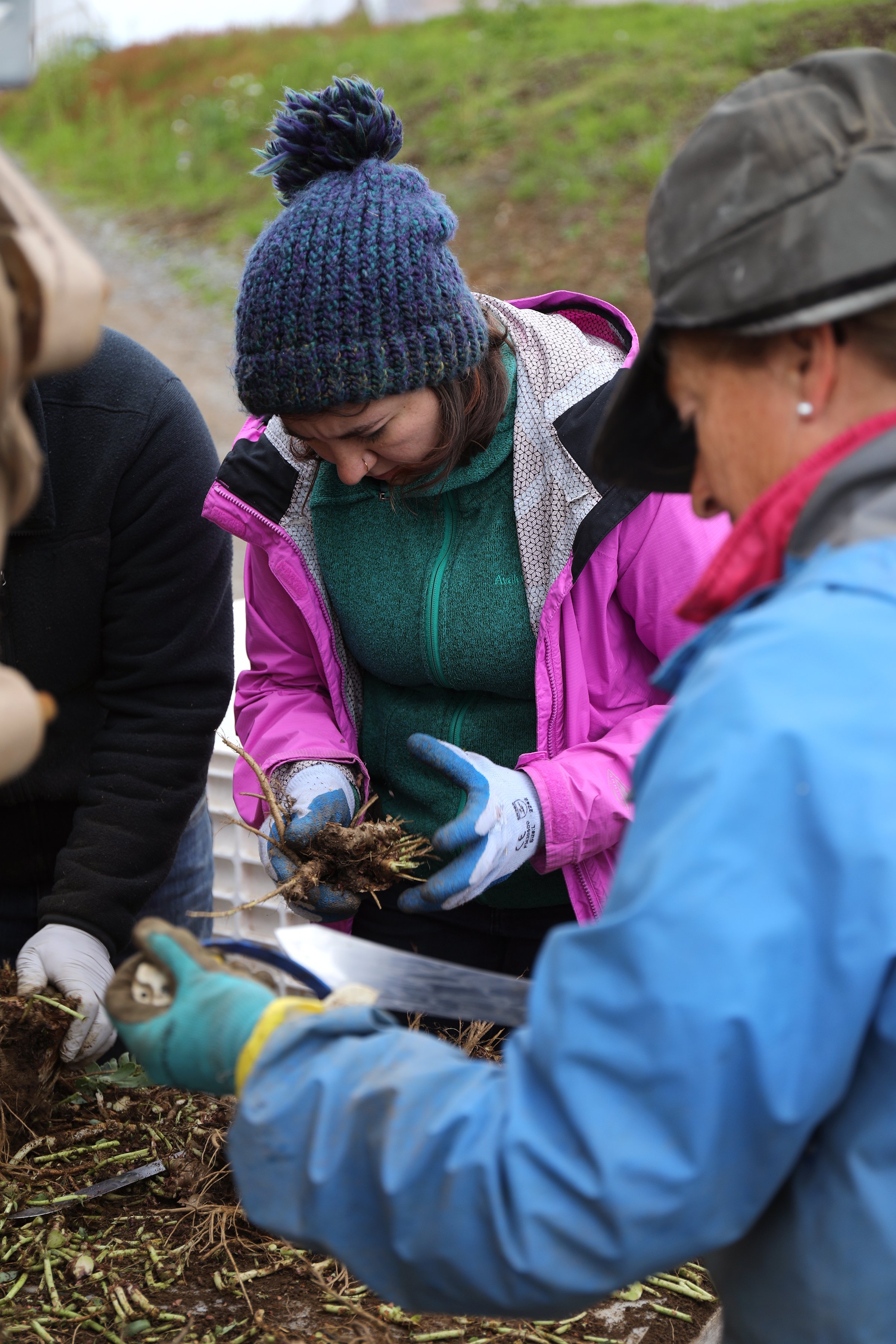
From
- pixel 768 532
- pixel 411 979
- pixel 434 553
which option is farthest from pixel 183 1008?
pixel 434 553

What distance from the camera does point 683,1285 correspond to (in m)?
1.61

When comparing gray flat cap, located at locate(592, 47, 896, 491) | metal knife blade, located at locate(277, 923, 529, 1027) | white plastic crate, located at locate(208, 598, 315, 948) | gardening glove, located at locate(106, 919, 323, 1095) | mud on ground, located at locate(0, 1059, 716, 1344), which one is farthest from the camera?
white plastic crate, located at locate(208, 598, 315, 948)

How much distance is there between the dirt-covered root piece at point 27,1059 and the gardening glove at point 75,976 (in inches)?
1.2

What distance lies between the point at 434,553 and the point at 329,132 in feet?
2.06

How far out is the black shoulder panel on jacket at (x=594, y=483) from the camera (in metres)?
1.75

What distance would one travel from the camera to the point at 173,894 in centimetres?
232

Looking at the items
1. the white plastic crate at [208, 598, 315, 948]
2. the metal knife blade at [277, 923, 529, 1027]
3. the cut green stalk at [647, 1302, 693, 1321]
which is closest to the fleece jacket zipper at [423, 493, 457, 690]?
the metal knife blade at [277, 923, 529, 1027]

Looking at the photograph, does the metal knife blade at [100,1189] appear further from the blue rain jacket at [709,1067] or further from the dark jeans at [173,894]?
the blue rain jacket at [709,1067]

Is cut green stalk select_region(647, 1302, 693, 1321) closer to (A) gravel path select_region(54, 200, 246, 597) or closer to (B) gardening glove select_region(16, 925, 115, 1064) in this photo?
(B) gardening glove select_region(16, 925, 115, 1064)

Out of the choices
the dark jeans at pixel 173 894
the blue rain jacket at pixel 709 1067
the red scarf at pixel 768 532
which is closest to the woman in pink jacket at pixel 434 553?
the dark jeans at pixel 173 894

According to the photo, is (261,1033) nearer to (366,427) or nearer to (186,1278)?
(186,1278)

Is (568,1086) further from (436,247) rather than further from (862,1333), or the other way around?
(436,247)

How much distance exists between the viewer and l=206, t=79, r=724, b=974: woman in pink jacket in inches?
65.4

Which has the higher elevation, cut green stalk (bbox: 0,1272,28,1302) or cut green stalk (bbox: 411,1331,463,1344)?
cut green stalk (bbox: 0,1272,28,1302)
